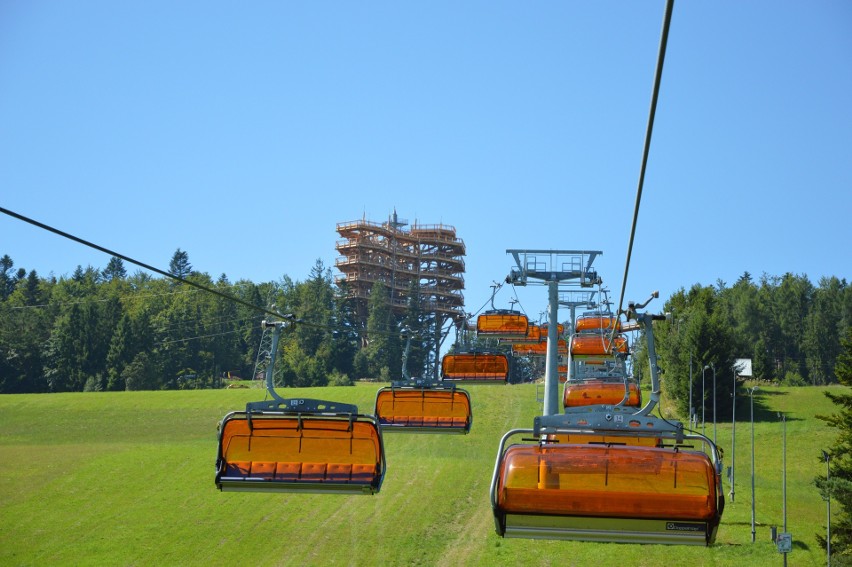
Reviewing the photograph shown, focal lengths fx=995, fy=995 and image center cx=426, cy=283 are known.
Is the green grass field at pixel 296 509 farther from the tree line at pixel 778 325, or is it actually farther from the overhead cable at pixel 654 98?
the overhead cable at pixel 654 98

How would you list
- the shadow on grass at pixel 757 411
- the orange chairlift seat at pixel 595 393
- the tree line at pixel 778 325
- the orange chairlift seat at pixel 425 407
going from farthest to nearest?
the tree line at pixel 778 325, the shadow on grass at pixel 757 411, the orange chairlift seat at pixel 595 393, the orange chairlift seat at pixel 425 407

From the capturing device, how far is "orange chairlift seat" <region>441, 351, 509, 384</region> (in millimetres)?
30703

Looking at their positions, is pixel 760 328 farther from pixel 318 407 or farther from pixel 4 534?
pixel 318 407

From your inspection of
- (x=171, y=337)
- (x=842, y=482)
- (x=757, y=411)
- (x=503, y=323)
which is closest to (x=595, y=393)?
(x=503, y=323)

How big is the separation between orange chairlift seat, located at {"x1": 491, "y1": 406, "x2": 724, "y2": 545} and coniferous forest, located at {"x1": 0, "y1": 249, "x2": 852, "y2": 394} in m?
102

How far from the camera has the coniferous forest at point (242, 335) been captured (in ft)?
456

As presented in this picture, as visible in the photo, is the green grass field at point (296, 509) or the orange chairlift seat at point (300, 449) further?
the green grass field at point (296, 509)

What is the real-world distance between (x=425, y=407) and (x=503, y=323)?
1544cm

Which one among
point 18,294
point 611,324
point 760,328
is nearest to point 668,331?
point 760,328

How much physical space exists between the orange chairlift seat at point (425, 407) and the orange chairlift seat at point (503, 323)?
15.1 meters

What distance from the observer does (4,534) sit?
5356cm

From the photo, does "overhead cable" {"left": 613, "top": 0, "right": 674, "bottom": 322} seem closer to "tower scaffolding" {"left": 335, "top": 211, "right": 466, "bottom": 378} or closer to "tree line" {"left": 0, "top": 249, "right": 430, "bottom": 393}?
"tree line" {"left": 0, "top": 249, "right": 430, "bottom": 393}

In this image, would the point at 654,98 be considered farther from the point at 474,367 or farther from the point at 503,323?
the point at 503,323

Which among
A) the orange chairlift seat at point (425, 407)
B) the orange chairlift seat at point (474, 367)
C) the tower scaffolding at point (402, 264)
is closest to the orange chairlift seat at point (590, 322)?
the orange chairlift seat at point (474, 367)
